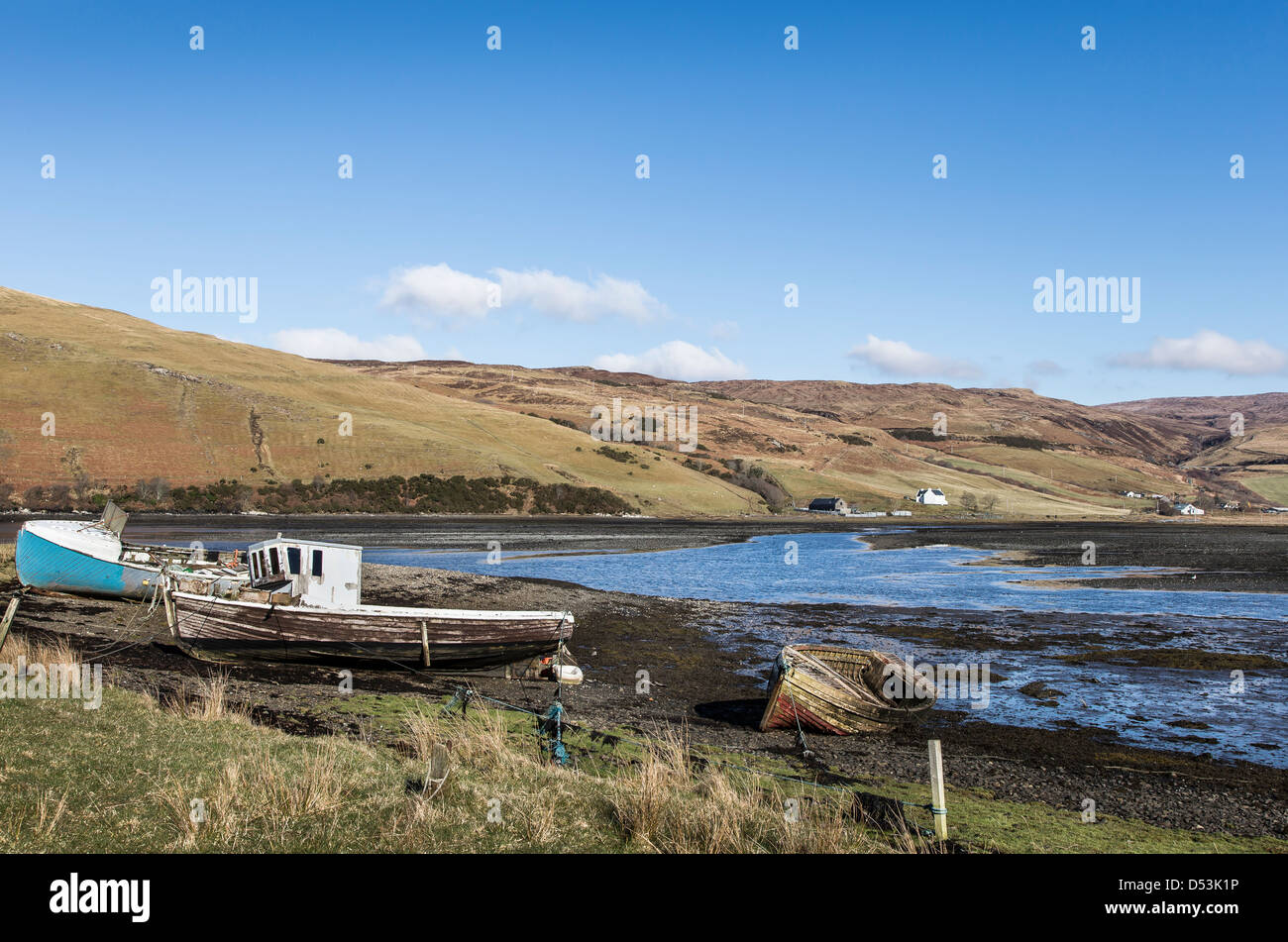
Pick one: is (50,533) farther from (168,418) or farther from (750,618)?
(168,418)

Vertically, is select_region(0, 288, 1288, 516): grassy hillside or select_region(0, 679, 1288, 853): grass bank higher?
select_region(0, 288, 1288, 516): grassy hillside

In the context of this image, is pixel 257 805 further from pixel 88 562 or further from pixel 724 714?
pixel 88 562

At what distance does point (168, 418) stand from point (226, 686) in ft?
315

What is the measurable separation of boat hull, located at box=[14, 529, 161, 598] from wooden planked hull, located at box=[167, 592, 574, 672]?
27.7 ft

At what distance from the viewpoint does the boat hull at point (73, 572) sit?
3033 centimetres

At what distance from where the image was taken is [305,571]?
81.4ft

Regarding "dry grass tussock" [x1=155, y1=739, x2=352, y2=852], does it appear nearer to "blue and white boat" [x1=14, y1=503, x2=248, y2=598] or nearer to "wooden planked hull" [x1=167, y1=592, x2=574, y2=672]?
"wooden planked hull" [x1=167, y1=592, x2=574, y2=672]

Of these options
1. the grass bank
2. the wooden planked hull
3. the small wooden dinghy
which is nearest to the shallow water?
the small wooden dinghy

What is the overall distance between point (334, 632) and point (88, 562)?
1345 cm

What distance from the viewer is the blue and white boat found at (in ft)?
99.5

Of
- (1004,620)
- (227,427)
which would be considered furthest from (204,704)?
(227,427)

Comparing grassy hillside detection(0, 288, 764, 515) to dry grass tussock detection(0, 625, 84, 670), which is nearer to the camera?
dry grass tussock detection(0, 625, 84, 670)

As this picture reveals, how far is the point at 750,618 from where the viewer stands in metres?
36.4

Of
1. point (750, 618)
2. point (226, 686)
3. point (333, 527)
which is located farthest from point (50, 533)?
point (333, 527)
